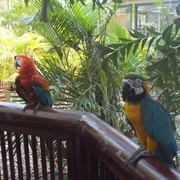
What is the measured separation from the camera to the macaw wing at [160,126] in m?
0.73

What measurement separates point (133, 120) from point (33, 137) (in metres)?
0.43

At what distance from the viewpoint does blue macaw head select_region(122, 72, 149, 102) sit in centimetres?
78

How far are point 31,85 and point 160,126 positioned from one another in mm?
852

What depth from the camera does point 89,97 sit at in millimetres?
2170

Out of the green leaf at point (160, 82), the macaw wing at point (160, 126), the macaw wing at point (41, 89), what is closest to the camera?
the macaw wing at point (160, 126)

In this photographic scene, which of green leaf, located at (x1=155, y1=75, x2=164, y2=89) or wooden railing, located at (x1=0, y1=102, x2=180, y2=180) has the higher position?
green leaf, located at (x1=155, y1=75, x2=164, y2=89)

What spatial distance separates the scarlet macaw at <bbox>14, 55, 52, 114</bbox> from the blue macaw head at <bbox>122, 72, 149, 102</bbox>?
573 mm

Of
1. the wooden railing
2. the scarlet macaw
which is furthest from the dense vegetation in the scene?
the wooden railing

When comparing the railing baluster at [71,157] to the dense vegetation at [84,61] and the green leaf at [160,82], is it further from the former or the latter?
the dense vegetation at [84,61]

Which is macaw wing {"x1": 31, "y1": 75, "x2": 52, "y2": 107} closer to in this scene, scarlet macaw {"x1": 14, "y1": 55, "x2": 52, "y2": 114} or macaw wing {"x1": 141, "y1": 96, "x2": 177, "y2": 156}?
scarlet macaw {"x1": 14, "y1": 55, "x2": 52, "y2": 114}

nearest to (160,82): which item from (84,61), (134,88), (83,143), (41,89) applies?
(134,88)

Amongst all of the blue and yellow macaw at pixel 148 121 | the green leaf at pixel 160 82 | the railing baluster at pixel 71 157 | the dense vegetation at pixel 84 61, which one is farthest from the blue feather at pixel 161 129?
the dense vegetation at pixel 84 61

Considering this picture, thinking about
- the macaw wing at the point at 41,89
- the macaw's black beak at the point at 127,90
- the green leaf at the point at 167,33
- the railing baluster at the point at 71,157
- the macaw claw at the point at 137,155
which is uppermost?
the green leaf at the point at 167,33

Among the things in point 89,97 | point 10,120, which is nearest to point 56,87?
point 89,97
